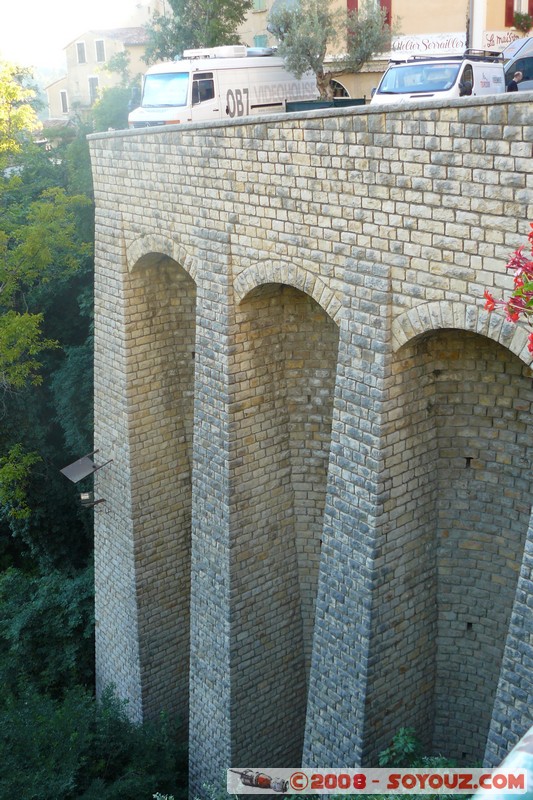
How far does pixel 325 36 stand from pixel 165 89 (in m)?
4.18

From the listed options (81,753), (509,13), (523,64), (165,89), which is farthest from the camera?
(509,13)

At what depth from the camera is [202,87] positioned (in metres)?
15.3

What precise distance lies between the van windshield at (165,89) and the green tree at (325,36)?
298 cm

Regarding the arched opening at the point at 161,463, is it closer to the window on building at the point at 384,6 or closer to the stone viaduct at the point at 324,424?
the stone viaduct at the point at 324,424

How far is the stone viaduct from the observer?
6.98 meters

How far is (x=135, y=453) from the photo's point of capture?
12.2m

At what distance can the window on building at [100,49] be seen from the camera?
38844 mm

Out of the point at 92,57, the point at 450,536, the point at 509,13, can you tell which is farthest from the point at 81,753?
the point at 92,57

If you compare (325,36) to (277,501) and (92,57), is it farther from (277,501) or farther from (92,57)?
(92,57)

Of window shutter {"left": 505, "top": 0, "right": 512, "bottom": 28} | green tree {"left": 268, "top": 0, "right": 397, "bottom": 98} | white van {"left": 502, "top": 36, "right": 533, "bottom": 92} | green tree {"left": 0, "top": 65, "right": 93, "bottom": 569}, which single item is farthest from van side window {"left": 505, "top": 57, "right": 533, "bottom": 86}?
green tree {"left": 0, "top": 65, "right": 93, "bottom": 569}

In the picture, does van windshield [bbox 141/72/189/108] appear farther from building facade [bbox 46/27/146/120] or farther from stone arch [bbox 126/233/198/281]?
building facade [bbox 46/27/146/120]

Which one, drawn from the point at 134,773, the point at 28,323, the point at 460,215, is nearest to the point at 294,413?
the point at 460,215

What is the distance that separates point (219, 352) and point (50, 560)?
9405 millimetres

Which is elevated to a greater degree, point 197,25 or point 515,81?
point 197,25
